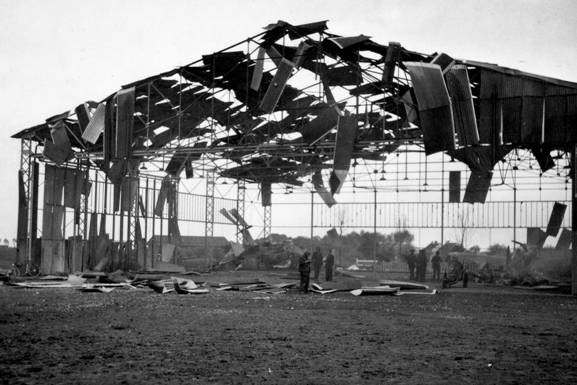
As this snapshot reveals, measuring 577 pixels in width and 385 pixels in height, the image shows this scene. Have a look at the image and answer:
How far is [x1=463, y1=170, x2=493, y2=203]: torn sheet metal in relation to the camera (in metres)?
27.7

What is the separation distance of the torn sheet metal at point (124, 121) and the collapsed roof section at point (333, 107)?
0.04 m

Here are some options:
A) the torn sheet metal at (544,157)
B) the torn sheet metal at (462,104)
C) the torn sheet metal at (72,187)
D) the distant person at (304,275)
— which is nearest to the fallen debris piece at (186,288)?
the distant person at (304,275)

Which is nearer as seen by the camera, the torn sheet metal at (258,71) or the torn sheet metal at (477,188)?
the torn sheet metal at (258,71)

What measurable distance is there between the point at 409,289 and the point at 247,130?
1006 centimetres

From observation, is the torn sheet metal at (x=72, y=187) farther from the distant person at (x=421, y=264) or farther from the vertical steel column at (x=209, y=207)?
the distant person at (x=421, y=264)

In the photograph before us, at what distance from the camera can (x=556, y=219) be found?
98.1 ft

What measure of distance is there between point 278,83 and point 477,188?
1110cm

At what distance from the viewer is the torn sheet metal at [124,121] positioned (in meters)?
25.0

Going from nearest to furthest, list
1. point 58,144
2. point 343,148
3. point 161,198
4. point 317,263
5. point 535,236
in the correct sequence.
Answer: point 343,148 → point 58,144 → point 317,263 → point 535,236 → point 161,198

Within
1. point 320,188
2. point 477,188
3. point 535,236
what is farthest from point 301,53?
point 535,236

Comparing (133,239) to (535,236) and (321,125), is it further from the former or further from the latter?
(535,236)

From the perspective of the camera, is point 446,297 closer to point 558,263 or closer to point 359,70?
point 359,70

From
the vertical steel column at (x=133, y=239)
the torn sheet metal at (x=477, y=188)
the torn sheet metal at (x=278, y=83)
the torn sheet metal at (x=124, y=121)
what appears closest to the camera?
the torn sheet metal at (x=278, y=83)

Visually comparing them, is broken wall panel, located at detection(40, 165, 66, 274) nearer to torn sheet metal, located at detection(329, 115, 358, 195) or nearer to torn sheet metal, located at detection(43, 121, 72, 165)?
torn sheet metal, located at detection(43, 121, 72, 165)
